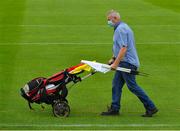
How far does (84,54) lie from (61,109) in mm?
7812

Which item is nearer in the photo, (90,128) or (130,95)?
(90,128)

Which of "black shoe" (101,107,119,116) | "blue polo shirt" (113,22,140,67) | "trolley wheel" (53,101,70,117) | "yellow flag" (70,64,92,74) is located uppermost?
"blue polo shirt" (113,22,140,67)

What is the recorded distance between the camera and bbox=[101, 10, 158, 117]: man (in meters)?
13.7

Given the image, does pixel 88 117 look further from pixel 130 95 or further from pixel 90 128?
pixel 130 95

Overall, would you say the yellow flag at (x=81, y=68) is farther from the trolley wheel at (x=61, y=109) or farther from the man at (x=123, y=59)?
the trolley wheel at (x=61, y=109)

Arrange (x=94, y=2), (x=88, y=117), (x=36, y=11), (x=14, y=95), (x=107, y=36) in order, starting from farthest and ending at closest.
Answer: (x=94, y=2), (x=36, y=11), (x=107, y=36), (x=14, y=95), (x=88, y=117)

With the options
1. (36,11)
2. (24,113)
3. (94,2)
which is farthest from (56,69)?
(94,2)

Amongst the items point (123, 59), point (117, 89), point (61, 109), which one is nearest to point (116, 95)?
point (117, 89)

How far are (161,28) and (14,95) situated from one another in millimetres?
11848

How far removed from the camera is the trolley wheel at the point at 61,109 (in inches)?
549

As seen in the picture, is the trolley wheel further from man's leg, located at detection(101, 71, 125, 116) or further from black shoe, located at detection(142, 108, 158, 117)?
black shoe, located at detection(142, 108, 158, 117)

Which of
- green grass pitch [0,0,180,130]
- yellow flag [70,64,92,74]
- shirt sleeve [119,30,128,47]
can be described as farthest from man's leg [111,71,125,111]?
shirt sleeve [119,30,128,47]

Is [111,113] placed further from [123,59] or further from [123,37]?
[123,37]

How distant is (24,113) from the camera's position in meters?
14.5
